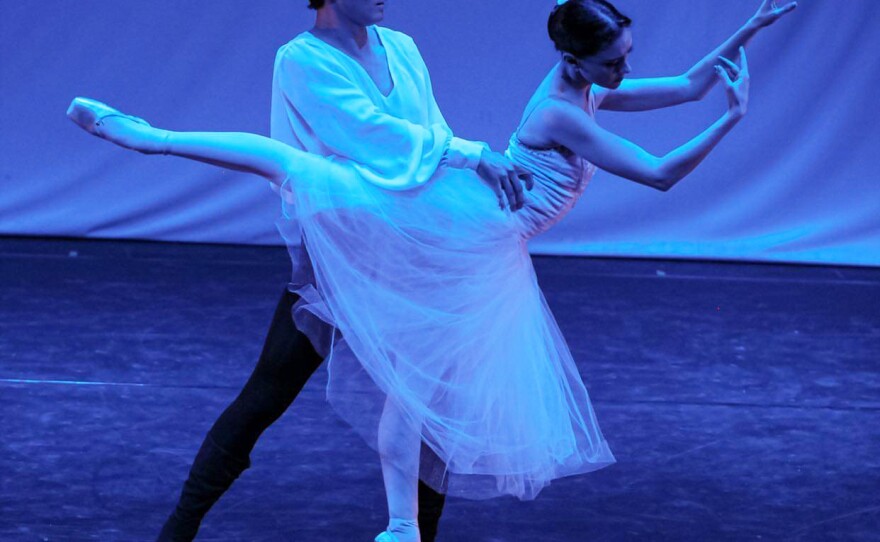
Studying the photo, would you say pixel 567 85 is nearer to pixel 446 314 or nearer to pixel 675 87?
pixel 675 87

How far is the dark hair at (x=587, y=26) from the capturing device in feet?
6.93

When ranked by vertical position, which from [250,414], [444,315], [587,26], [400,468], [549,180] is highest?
[587,26]

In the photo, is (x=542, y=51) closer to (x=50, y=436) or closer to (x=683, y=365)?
(x=683, y=365)

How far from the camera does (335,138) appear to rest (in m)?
2.20

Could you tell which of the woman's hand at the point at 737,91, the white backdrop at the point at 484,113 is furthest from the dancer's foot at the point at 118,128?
the white backdrop at the point at 484,113

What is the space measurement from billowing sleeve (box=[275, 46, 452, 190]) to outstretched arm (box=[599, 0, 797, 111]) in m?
0.38

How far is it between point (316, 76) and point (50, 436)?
4.84 feet

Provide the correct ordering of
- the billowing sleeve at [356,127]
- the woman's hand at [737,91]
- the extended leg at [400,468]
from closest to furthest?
the woman's hand at [737,91] < the billowing sleeve at [356,127] < the extended leg at [400,468]

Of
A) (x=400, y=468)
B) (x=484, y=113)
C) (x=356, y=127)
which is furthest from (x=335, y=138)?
(x=484, y=113)

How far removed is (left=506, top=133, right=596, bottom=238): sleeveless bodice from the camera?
7.25ft

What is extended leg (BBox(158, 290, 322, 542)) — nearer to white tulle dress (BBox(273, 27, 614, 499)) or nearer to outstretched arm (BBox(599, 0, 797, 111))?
white tulle dress (BBox(273, 27, 614, 499))

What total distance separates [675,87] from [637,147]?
34 cm

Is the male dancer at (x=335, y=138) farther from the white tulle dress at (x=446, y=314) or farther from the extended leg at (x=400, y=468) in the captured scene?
the extended leg at (x=400, y=468)

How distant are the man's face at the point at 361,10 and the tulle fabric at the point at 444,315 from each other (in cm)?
24
